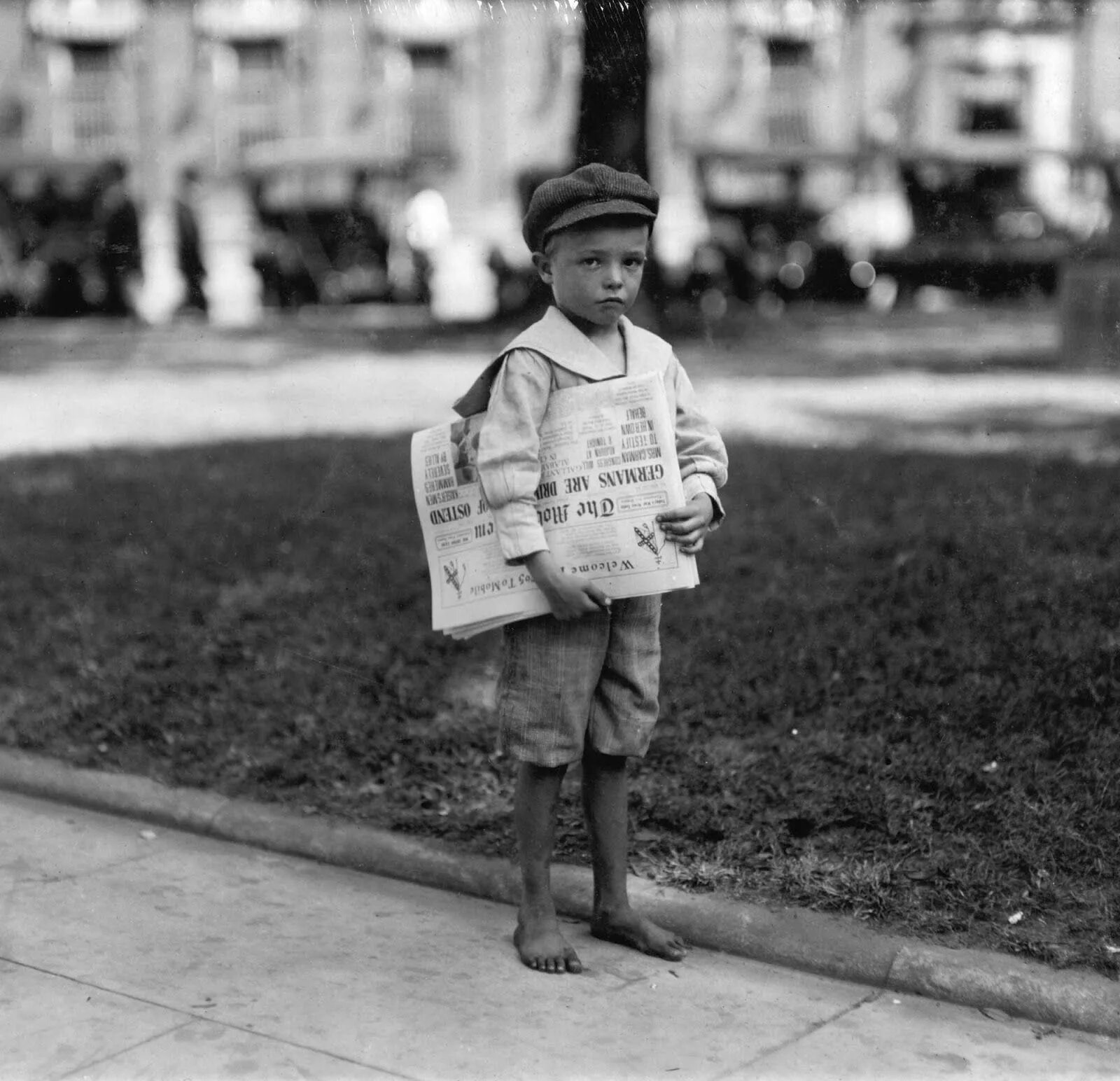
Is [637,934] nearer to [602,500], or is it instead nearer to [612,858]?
[612,858]

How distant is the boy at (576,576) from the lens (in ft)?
11.6

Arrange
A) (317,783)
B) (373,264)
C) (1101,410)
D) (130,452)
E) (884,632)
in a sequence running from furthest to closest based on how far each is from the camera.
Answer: (373,264), (1101,410), (130,452), (884,632), (317,783)

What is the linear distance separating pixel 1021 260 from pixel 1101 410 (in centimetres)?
1420

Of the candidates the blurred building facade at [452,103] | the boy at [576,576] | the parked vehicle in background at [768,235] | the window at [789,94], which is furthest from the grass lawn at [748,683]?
the window at [789,94]

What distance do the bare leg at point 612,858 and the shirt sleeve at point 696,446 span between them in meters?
Result: 0.61

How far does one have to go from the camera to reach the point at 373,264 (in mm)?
22203

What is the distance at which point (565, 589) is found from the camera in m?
3.49

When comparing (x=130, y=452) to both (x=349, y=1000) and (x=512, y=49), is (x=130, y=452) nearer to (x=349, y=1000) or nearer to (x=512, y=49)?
(x=349, y=1000)

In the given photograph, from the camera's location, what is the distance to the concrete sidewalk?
127 inches

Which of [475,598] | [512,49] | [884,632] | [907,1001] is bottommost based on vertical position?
[907,1001]

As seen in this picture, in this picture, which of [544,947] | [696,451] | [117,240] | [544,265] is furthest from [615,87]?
[117,240]

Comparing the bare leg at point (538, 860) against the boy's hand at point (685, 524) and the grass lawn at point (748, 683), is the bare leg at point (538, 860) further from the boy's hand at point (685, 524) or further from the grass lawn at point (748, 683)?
the boy's hand at point (685, 524)

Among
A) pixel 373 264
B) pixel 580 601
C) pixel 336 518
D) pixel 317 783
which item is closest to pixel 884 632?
pixel 317 783

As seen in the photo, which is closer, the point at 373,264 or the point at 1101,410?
the point at 1101,410
